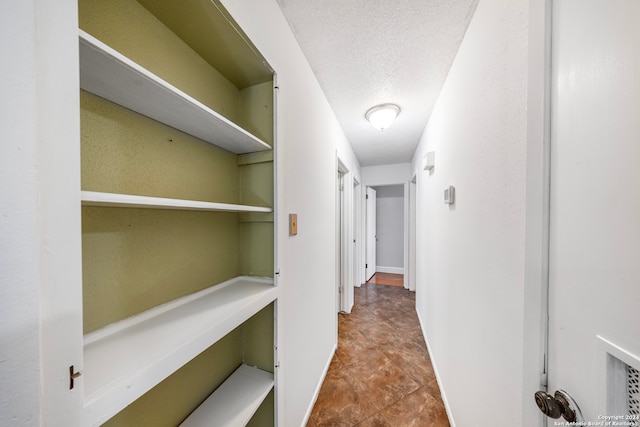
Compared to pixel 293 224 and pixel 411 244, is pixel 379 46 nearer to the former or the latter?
pixel 293 224

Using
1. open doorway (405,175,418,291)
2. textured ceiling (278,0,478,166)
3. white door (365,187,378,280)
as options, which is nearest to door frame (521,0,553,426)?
textured ceiling (278,0,478,166)

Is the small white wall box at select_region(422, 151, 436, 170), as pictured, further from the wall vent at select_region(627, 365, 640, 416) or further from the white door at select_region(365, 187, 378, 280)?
the white door at select_region(365, 187, 378, 280)

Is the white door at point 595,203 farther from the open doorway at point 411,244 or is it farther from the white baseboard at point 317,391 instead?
the open doorway at point 411,244

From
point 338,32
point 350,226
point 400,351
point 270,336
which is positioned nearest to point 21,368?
point 270,336

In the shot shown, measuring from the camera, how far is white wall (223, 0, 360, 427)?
1039 mm

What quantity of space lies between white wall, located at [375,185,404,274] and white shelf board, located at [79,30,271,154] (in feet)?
15.2

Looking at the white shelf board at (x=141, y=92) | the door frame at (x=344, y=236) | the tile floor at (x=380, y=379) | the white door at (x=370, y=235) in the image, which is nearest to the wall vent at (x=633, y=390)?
the white shelf board at (x=141, y=92)

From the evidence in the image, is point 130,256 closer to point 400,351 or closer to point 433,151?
point 433,151

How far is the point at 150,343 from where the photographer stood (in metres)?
0.58

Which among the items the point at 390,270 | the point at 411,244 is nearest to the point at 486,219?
the point at 411,244

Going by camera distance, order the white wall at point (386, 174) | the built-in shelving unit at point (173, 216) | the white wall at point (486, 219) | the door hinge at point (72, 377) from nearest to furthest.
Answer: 1. the door hinge at point (72, 377)
2. the built-in shelving unit at point (173, 216)
3. the white wall at point (486, 219)
4. the white wall at point (386, 174)

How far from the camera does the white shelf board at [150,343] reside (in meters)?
0.44

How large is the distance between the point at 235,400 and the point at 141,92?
1.17 metres

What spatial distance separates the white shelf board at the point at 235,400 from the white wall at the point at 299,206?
0.13m
